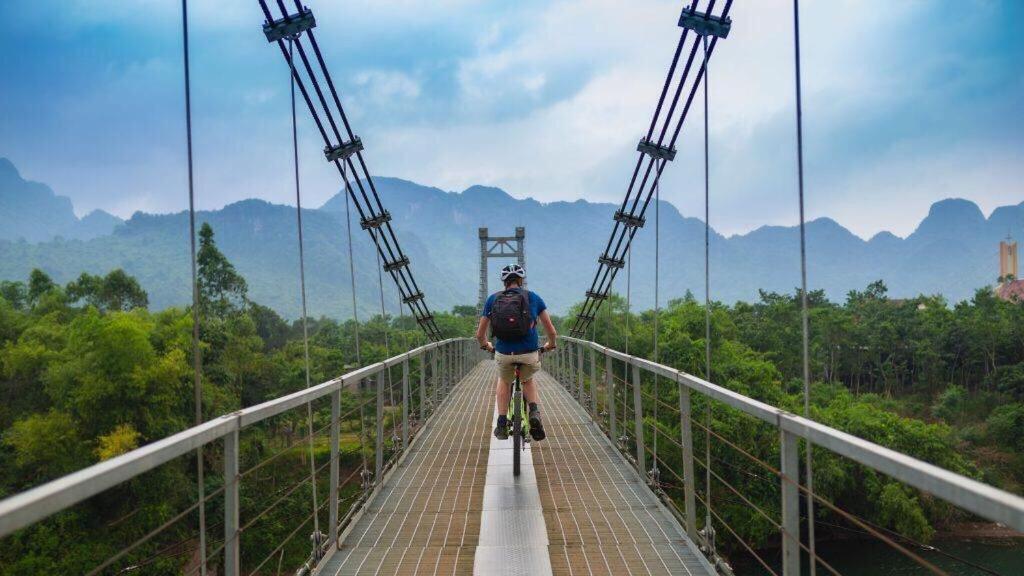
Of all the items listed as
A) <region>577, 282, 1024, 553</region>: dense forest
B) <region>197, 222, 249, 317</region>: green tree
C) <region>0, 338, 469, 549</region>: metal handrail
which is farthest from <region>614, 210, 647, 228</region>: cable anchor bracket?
<region>197, 222, 249, 317</region>: green tree

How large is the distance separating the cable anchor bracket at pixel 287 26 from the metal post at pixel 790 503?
3953mm

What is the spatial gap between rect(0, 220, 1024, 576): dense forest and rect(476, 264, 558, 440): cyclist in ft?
18.3

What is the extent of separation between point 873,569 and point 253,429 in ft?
75.7

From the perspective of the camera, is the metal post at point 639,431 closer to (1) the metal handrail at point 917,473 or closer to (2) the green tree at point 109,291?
(1) the metal handrail at point 917,473

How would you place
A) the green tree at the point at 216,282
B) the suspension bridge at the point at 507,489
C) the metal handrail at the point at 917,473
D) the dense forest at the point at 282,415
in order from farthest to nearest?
the green tree at the point at 216,282, the dense forest at the point at 282,415, the suspension bridge at the point at 507,489, the metal handrail at the point at 917,473

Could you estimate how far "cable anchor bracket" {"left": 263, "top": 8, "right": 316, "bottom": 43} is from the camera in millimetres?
4520

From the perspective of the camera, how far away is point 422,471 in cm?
484

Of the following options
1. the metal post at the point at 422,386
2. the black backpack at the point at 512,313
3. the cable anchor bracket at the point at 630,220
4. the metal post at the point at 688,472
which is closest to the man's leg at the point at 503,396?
the black backpack at the point at 512,313

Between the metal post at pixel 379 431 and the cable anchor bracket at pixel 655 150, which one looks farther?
the cable anchor bracket at pixel 655 150

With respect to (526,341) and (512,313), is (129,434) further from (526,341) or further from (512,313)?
(512,313)

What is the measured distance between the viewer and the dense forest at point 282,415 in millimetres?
19922

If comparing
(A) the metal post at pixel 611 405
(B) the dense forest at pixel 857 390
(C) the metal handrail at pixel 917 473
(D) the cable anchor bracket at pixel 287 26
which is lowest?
(B) the dense forest at pixel 857 390

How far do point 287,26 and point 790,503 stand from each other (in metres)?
4.16

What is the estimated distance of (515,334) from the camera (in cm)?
427
